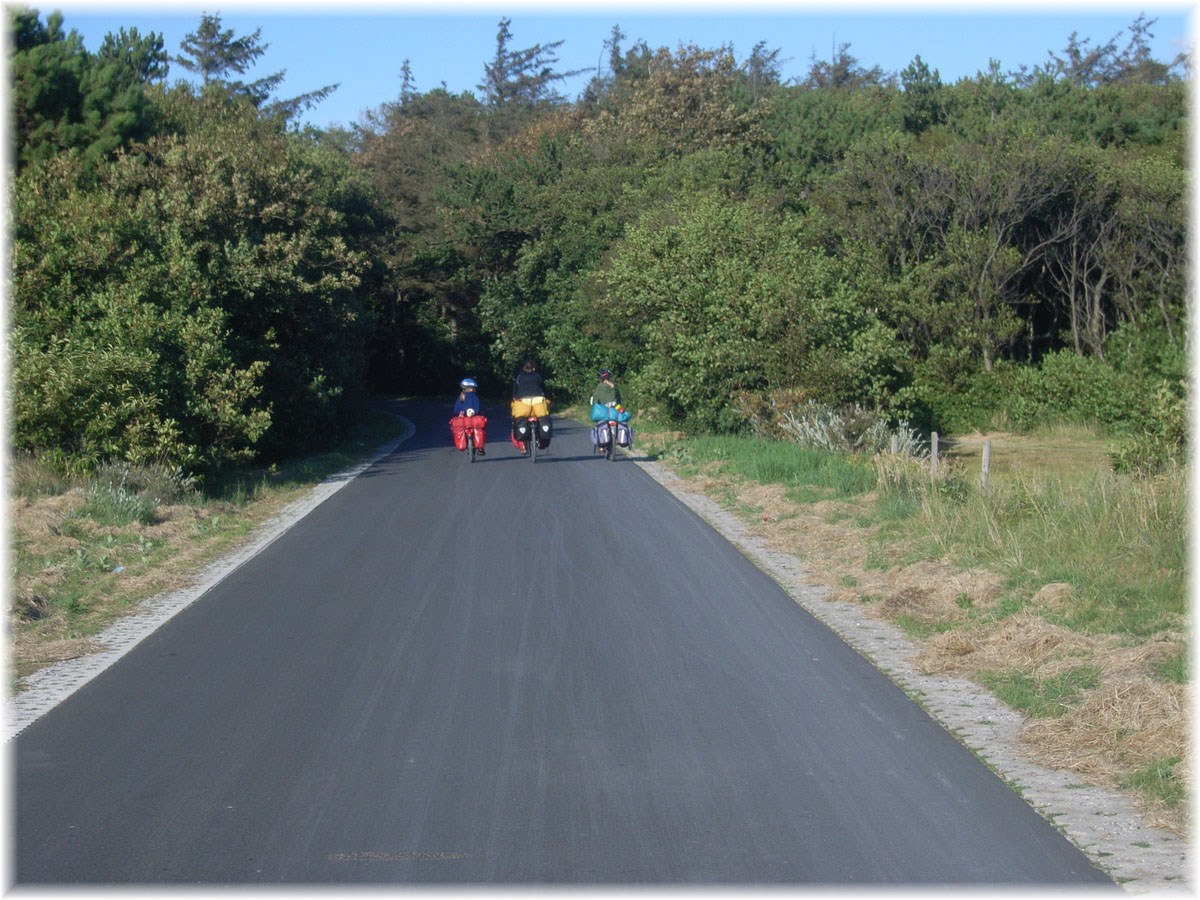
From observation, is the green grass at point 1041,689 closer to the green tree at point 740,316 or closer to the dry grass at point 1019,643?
the dry grass at point 1019,643

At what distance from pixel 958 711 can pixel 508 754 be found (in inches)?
112

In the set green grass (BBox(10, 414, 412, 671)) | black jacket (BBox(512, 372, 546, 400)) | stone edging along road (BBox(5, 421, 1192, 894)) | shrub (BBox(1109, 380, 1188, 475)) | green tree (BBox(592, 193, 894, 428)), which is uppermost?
green tree (BBox(592, 193, 894, 428))

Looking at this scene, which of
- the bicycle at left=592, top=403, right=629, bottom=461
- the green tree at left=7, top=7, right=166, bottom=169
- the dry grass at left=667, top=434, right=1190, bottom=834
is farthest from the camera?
the green tree at left=7, top=7, right=166, bottom=169

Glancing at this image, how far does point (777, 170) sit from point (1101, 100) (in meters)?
12.9

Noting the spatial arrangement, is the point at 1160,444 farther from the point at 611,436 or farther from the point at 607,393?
the point at 611,436

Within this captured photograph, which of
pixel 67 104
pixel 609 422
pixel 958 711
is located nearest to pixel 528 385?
pixel 609 422

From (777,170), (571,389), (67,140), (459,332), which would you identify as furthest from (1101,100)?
(67,140)

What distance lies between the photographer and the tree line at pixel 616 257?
20.7 m

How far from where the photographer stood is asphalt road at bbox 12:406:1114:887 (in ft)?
17.1

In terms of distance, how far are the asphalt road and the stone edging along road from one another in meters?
0.15

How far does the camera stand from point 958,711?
7484 millimetres

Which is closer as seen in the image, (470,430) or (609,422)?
(470,430)

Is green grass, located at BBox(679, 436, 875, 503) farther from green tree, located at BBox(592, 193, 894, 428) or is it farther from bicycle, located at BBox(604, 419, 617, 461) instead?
green tree, located at BBox(592, 193, 894, 428)

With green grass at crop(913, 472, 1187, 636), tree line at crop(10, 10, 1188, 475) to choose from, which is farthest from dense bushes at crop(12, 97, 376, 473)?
green grass at crop(913, 472, 1187, 636)
